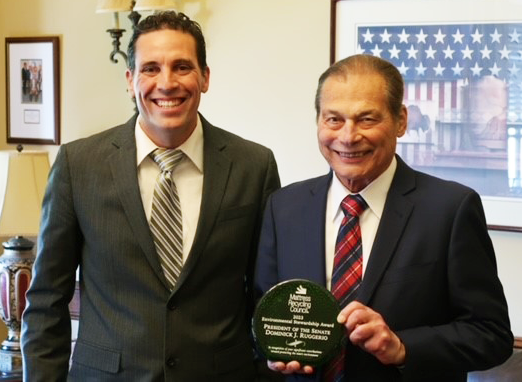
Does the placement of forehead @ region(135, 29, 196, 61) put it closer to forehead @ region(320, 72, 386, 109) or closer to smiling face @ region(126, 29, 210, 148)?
smiling face @ region(126, 29, 210, 148)

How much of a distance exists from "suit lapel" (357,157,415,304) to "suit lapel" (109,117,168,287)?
0.47 metres

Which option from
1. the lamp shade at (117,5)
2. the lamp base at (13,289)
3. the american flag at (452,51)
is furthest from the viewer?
the lamp shade at (117,5)

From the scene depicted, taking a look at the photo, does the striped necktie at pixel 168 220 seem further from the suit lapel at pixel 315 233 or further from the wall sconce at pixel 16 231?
the wall sconce at pixel 16 231

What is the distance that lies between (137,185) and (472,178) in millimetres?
1539

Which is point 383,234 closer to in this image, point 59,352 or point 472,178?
point 59,352

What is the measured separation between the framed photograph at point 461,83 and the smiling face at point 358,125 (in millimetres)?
1382

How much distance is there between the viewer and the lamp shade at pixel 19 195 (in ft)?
11.9

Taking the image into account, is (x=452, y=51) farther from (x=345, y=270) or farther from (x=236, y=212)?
(x=345, y=270)

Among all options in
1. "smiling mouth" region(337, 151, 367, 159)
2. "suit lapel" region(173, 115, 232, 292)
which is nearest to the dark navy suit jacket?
"smiling mouth" region(337, 151, 367, 159)

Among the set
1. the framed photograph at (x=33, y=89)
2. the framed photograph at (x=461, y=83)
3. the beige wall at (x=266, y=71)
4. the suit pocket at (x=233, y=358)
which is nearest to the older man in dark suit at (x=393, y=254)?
the suit pocket at (x=233, y=358)

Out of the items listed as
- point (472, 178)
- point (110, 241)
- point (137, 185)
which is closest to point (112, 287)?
point (110, 241)

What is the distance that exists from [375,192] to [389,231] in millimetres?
99

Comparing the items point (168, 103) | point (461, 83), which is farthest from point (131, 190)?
point (461, 83)

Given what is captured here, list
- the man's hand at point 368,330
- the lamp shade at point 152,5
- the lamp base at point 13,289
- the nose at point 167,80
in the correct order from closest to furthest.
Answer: the man's hand at point 368,330 < the nose at point 167,80 < the lamp base at point 13,289 < the lamp shade at point 152,5
